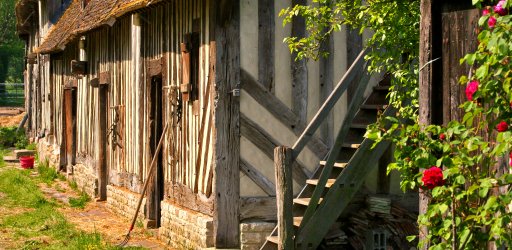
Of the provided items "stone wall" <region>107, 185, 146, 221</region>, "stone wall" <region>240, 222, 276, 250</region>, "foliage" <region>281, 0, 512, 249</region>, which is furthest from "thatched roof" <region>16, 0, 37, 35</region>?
"foliage" <region>281, 0, 512, 249</region>

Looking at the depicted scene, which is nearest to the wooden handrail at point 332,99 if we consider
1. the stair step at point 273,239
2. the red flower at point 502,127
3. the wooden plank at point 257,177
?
the wooden plank at point 257,177

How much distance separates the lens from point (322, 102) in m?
10.5

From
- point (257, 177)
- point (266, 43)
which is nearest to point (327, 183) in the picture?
point (257, 177)

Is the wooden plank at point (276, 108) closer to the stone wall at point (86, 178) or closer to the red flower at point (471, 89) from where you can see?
the red flower at point (471, 89)

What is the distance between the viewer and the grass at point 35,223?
1185cm

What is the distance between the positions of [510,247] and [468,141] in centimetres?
62

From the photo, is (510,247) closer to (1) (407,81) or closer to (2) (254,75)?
(1) (407,81)

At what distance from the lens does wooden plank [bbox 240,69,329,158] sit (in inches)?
398

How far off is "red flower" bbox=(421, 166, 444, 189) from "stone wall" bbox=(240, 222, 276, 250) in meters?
4.90

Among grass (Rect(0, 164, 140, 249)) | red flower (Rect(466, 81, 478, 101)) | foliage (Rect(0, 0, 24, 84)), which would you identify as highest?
foliage (Rect(0, 0, 24, 84))

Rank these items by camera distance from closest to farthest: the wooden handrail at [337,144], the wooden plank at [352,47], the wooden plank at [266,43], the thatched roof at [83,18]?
1. the wooden handrail at [337,144]
2. the wooden plank at [266,43]
3. the wooden plank at [352,47]
4. the thatched roof at [83,18]

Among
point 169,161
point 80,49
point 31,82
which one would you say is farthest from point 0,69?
point 169,161

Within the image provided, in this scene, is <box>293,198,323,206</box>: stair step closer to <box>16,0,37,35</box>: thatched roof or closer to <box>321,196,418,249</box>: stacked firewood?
<box>321,196,418,249</box>: stacked firewood

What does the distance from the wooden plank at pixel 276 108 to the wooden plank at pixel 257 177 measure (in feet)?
2.04
